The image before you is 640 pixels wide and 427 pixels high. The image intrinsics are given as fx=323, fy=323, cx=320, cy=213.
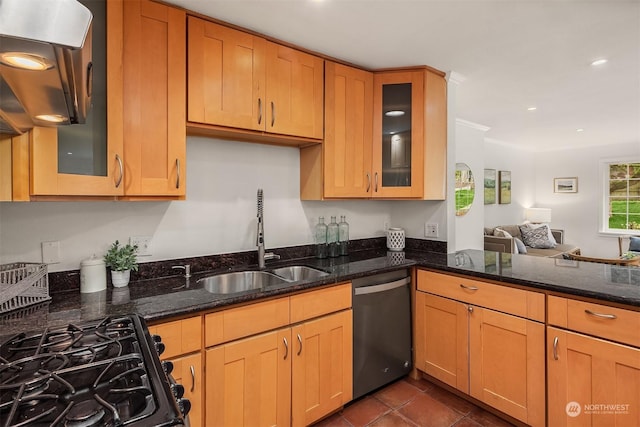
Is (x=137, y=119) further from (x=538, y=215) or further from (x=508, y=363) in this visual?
(x=538, y=215)

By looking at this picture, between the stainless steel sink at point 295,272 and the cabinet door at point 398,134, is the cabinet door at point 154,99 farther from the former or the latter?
the cabinet door at point 398,134

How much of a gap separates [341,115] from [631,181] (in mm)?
6602

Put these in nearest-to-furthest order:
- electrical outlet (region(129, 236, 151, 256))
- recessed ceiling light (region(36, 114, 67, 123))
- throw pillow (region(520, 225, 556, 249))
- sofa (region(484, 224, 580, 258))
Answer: recessed ceiling light (region(36, 114, 67, 123)), electrical outlet (region(129, 236, 151, 256)), sofa (region(484, 224, 580, 258)), throw pillow (region(520, 225, 556, 249))

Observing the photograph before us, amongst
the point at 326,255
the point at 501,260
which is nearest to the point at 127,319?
the point at 326,255

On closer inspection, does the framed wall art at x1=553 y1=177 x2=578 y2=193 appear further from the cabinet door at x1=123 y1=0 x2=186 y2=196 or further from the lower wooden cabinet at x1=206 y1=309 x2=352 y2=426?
the cabinet door at x1=123 y1=0 x2=186 y2=196

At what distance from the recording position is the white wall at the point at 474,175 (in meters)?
3.11

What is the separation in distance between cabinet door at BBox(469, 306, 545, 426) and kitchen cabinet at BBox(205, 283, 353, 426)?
0.79 metres

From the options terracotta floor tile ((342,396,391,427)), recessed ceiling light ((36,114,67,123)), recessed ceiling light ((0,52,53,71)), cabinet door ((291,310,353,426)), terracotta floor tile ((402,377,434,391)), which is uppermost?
recessed ceiling light ((36,114,67,123))

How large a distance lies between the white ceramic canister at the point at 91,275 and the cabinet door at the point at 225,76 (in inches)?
33.8

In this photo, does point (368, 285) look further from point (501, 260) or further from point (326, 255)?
point (501, 260)

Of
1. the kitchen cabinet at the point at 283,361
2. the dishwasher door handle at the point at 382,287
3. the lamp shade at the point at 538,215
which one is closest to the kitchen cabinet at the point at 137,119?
the kitchen cabinet at the point at 283,361

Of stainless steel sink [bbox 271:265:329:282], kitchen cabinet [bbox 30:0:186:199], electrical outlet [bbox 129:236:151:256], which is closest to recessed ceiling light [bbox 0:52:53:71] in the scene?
kitchen cabinet [bbox 30:0:186:199]

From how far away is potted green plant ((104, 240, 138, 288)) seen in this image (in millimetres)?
1648

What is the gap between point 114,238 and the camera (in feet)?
5.81
